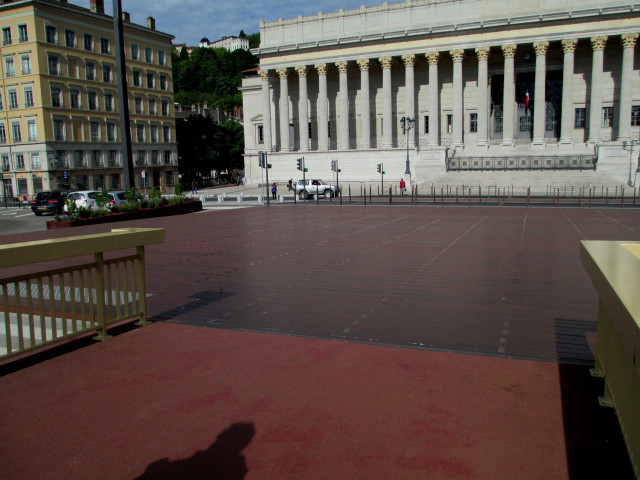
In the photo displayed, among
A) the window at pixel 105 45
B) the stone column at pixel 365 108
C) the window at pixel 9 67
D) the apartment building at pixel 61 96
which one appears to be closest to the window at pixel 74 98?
the apartment building at pixel 61 96

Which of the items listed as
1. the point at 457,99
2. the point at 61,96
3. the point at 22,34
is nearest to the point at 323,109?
the point at 457,99

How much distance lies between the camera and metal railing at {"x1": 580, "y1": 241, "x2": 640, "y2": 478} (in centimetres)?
249

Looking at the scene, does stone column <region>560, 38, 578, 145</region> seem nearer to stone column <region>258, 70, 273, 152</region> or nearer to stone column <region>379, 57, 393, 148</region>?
stone column <region>379, 57, 393, 148</region>

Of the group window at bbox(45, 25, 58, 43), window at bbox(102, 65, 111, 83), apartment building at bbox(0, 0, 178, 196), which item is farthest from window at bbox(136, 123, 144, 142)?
window at bbox(45, 25, 58, 43)

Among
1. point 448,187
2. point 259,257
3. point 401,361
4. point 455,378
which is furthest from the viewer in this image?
point 448,187

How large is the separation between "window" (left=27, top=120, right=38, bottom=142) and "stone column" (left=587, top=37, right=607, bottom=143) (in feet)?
194

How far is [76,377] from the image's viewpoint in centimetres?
513

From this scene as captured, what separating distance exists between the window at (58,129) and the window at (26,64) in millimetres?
5774

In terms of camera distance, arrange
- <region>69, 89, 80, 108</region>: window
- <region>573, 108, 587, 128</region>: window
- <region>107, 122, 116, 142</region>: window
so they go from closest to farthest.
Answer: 1. <region>573, 108, 587, 128</region>: window
2. <region>69, 89, 80, 108</region>: window
3. <region>107, 122, 116, 142</region>: window

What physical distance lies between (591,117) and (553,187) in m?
14.9

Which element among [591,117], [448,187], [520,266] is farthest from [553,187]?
[520,266]

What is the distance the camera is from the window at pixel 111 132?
66.1m

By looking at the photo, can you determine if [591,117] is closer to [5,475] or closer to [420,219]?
[420,219]

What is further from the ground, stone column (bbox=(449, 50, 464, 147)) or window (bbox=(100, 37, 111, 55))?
window (bbox=(100, 37, 111, 55))
